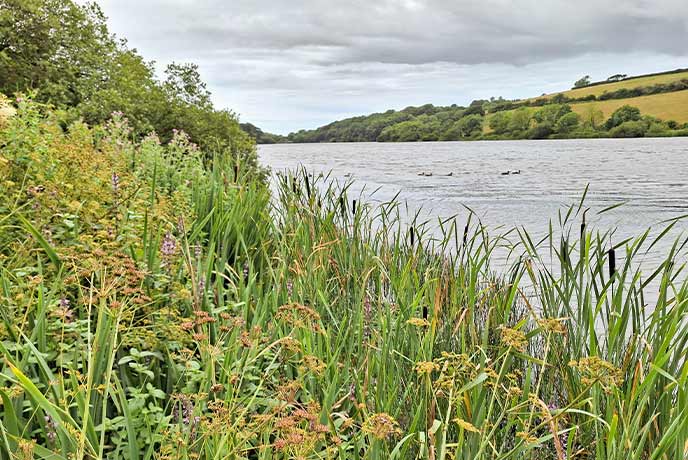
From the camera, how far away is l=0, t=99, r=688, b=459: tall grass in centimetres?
181

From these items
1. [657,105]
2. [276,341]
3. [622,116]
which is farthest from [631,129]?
[276,341]

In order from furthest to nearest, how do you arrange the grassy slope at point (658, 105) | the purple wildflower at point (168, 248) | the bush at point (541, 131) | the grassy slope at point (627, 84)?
the grassy slope at point (627, 84) → the bush at point (541, 131) → the grassy slope at point (658, 105) → the purple wildflower at point (168, 248)

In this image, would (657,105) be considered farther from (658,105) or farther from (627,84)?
(627,84)

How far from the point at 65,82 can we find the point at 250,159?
350cm

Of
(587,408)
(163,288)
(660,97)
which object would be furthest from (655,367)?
(660,97)

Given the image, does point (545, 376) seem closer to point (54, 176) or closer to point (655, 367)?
point (655, 367)

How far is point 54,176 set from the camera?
3.93 meters

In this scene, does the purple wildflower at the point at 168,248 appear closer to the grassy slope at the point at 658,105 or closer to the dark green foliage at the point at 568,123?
the grassy slope at the point at 658,105

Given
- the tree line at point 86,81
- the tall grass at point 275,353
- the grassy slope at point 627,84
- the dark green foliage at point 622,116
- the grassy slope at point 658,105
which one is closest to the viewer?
the tall grass at point 275,353

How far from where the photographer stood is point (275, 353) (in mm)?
2957

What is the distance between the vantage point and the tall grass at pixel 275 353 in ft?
5.95

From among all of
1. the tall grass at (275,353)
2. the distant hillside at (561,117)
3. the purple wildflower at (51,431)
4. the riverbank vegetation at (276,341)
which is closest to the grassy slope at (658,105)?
the distant hillside at (561,117)

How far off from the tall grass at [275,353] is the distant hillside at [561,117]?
64.0 m

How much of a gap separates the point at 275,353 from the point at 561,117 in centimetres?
7132
